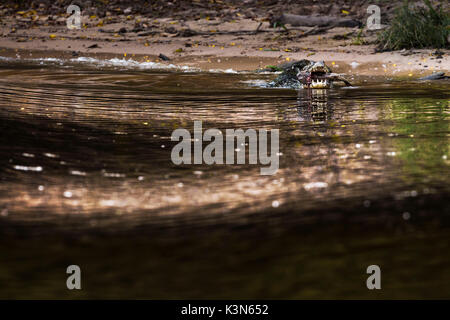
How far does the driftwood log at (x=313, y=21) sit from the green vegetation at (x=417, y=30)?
1808mm

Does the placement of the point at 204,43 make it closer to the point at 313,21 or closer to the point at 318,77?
the point at 313,21

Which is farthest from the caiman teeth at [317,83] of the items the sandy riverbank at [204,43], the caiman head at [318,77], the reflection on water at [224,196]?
the reflection on water at [224,196]

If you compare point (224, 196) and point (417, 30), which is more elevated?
point (417, 30)

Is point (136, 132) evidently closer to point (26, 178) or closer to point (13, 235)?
point (26, 178)

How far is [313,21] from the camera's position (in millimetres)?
13531

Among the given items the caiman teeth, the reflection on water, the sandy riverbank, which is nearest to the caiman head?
the caiman teeth

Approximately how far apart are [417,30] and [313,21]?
9.17ft

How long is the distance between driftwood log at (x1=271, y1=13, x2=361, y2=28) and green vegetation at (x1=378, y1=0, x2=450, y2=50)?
181 centimetres

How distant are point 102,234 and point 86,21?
13.1 m

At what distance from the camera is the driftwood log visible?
13.2 metres

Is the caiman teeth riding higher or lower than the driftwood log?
lower

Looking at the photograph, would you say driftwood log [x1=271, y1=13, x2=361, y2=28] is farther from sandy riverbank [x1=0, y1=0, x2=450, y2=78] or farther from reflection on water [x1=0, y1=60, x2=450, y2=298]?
reflection on water [x1=0, y1=60, x2=450, y2=298]

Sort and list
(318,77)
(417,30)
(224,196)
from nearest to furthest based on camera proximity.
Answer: (224,196)
(318,77)
(417,30)

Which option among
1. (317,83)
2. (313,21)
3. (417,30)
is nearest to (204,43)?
(313,21)
